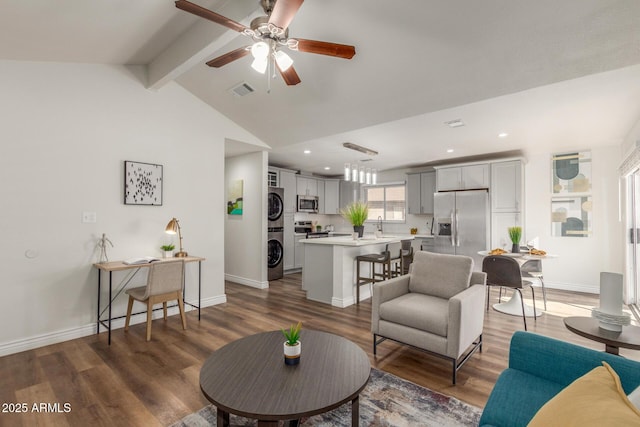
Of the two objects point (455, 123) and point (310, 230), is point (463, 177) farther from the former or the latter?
point (310, 230)

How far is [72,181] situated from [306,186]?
15.8 ft

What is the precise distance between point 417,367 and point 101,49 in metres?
4.31

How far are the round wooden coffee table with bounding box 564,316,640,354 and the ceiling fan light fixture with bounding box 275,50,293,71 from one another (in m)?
2.62

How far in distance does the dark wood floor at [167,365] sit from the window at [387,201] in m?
3.83

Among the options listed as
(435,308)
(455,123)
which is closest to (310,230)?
(455,123)

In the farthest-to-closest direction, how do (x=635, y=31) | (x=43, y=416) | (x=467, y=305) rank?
(x=467, y=305), (x=635, y=31), (x=43, y=416)

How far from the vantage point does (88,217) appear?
3352 millimetres

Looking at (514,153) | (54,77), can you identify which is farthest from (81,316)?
(514,153)

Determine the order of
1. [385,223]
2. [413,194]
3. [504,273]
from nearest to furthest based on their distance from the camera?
[504,273] < [413,194] < [385,223]

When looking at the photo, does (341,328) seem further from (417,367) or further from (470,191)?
(470,191)

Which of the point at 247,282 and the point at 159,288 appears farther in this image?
the point at 247,282

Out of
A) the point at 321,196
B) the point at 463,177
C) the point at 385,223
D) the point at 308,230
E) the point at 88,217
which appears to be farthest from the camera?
the point at 321,196

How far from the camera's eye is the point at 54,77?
3.14 metres

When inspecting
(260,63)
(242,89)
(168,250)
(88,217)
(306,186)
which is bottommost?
(168,250)
